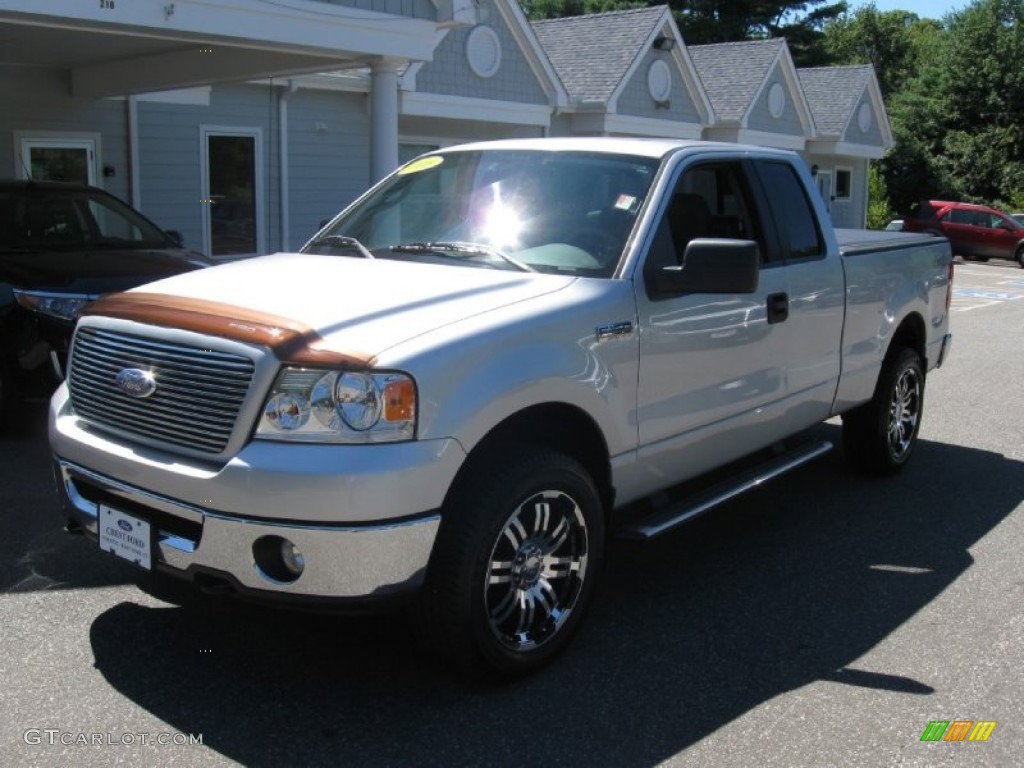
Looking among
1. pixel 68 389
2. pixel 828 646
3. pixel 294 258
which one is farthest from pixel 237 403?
pixel 828 646

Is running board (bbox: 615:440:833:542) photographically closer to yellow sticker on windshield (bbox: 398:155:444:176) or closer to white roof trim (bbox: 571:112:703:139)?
yellow sticker on windshield (bbox: 398:155:444:176)

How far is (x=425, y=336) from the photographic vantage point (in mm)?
3566

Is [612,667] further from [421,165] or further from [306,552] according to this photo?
[421,165]

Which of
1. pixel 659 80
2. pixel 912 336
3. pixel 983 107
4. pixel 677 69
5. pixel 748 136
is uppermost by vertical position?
pixel 983 107

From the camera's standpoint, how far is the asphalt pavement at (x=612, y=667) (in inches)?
139

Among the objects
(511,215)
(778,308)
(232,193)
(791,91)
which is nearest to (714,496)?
(778,308)

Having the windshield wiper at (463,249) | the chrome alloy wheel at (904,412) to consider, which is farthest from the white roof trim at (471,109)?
the windshield wiper at (463,249)

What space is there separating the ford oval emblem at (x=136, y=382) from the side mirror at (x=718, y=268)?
6.58ft

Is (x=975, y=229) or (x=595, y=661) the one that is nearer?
(x=595, y=661)

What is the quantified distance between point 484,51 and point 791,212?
14792 millimetres

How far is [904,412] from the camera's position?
6949mm

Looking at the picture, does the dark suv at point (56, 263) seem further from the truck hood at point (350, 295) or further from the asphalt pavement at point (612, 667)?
the truck hood at point (350, 295)

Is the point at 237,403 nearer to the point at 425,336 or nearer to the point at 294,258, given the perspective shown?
the point at 425,336

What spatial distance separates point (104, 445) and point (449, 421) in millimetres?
1256
